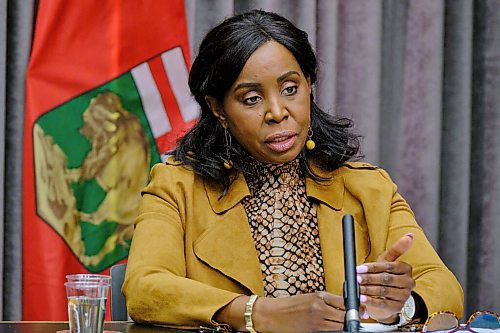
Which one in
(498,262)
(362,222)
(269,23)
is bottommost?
(498,262)

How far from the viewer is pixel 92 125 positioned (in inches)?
113

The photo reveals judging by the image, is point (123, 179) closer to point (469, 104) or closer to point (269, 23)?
point (269, 23)

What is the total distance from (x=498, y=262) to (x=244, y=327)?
1832mm

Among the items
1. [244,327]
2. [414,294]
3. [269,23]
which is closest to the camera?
[244,327]

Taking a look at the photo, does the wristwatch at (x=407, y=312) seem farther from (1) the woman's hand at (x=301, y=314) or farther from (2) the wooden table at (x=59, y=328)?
(2) the wooden table at (x=59, y=328)

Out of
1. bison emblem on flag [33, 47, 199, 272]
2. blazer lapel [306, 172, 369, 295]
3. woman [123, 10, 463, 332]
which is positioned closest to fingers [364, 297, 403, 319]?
woman [123, 10, 463, 332]

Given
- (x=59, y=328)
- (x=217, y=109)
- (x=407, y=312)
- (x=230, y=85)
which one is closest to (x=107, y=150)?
(x=217, y=109)

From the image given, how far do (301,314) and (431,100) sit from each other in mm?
1725

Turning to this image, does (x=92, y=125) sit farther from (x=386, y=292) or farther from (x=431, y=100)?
(x=386, y=292)

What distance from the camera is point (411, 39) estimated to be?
10.8 ft

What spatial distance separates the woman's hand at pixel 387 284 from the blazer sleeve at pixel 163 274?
0.88ft

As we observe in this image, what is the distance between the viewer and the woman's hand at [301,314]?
5.58 feet

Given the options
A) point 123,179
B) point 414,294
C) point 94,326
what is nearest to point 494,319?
point 414,294

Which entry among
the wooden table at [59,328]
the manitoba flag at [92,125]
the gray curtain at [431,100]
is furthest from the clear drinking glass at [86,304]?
the gray curtain at [431,100]
